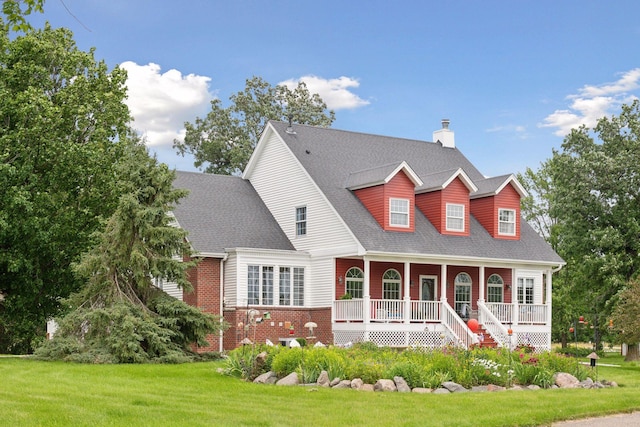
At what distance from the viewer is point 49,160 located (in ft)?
97.7

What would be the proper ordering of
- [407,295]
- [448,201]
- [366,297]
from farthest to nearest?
[448,201] → [407,295] → [366,297]

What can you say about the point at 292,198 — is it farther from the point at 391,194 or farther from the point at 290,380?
the point at 290,380

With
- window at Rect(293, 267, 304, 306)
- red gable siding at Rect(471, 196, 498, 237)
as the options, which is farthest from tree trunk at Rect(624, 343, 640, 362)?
window at Rect(293, 267, 304, 306)

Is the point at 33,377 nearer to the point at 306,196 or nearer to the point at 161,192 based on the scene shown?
the point at 161,192

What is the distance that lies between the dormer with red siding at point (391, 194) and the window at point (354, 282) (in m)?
1.94

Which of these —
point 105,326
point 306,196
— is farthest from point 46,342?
point 306,196

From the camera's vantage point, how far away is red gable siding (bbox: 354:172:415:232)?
30703 millimetres

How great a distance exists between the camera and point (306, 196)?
104 ft

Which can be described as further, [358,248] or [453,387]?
[358,248]

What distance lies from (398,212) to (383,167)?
1777mm

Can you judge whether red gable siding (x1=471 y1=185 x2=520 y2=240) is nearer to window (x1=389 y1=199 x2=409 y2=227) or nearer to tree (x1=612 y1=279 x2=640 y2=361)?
window (x1=389 y1=199 x2=409 y2=227)

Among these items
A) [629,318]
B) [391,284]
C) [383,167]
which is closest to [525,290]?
[391,284]

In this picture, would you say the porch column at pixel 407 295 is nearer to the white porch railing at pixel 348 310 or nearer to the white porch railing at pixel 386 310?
the white porch railing at pixel 386 310

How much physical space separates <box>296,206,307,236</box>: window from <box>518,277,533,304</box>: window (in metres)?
9.43
